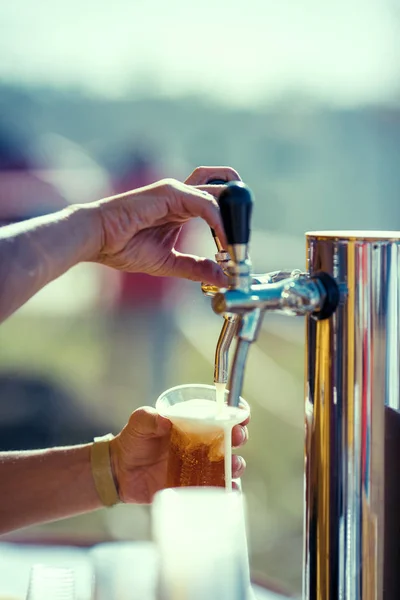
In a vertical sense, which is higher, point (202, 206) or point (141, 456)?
point (202, 206)

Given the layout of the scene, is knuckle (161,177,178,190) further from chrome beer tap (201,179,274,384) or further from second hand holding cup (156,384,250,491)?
second hand holding cup (156,384,250,491)

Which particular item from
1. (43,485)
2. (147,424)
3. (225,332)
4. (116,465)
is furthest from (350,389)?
(43,485)

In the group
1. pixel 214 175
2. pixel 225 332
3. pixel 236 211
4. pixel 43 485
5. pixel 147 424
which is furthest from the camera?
pixel 43 485

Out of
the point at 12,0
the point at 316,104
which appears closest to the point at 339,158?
the point at 316,104

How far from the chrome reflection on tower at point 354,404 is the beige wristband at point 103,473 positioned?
1.45 ft

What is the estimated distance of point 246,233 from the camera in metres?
0.62

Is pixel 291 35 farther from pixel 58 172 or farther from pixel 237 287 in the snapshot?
pixel 237 287

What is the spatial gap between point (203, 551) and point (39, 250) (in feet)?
1.17

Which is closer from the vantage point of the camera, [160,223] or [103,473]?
[160,223]

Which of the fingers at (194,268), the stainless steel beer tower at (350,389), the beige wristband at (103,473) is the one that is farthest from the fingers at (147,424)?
the stainless steel beer tower at (350,389)

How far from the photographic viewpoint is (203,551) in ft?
1.63

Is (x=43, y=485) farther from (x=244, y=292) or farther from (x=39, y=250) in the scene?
(x=244, y=292)

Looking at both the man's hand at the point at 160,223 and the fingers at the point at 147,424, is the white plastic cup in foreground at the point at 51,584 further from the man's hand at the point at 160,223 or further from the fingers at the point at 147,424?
the man's hand at the point at 160,223

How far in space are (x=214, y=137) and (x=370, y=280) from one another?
16.3 feet
